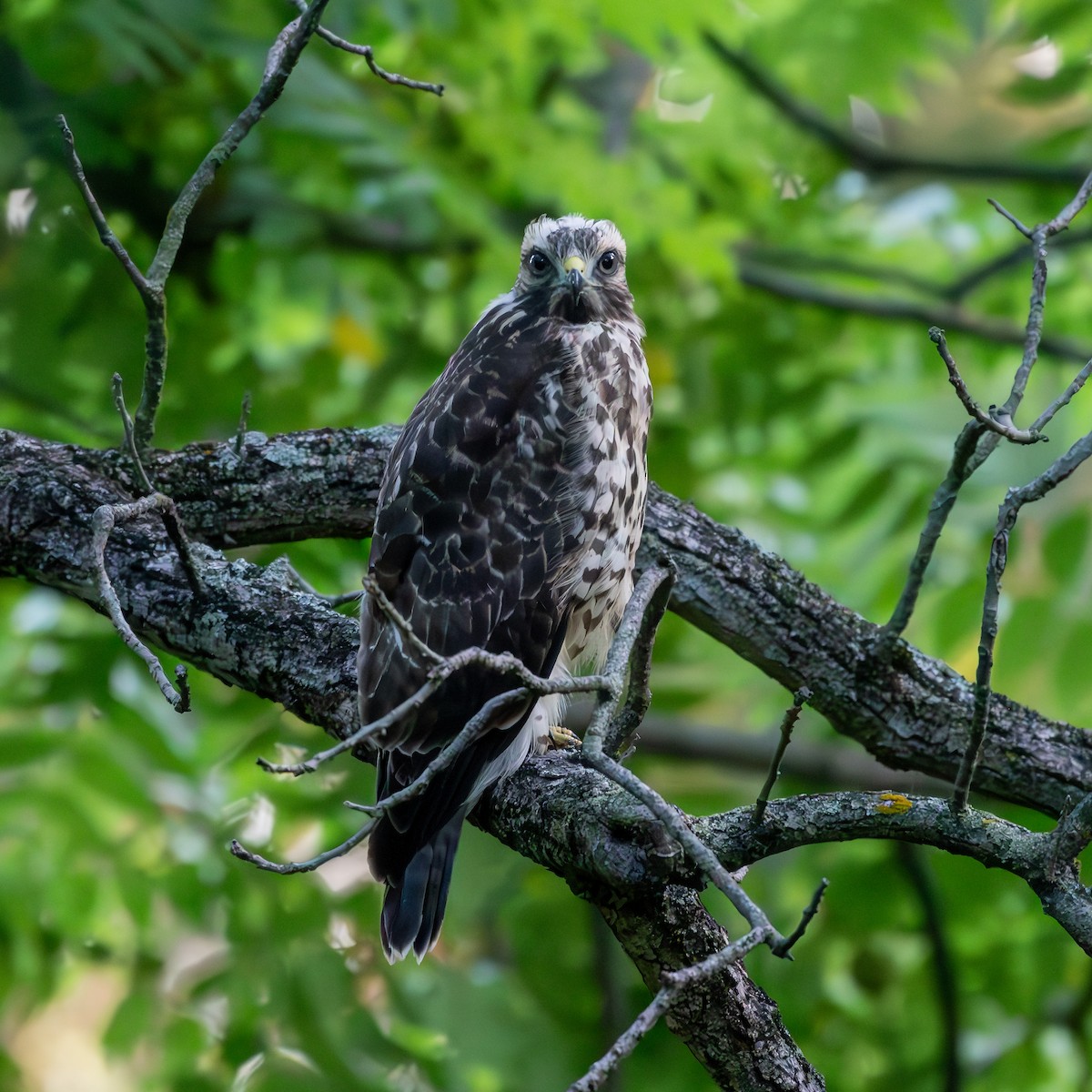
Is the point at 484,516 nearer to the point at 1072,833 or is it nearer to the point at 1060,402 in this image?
the point at 1060,402

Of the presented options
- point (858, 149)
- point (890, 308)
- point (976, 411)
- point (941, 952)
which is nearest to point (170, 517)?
point (976, 411)

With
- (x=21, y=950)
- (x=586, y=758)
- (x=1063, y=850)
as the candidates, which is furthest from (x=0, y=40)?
(x=1063, y=850)

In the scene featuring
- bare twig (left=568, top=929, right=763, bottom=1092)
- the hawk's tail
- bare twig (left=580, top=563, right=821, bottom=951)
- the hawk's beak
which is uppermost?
the hawk's beak

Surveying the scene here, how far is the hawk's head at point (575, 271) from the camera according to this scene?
3.61 meters

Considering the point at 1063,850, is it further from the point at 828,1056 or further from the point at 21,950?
the point at 21,950

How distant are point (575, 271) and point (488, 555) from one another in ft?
3.17

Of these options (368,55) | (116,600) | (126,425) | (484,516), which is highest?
(368,55)

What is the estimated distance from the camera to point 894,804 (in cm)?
210

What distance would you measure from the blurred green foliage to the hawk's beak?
1067 millimetres

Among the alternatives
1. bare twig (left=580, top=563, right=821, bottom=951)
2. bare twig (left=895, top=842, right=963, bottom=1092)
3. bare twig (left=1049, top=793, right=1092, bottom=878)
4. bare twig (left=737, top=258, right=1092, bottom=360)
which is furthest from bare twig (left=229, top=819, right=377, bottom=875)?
bare twig (left=737, top=258, right=1092, bottom=360)

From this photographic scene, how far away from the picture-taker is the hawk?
285cm

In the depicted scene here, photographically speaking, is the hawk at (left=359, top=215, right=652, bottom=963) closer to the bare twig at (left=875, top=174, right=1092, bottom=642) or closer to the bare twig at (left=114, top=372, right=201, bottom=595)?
the bare twig at (left=114, top=372, right=201, bottom=595)

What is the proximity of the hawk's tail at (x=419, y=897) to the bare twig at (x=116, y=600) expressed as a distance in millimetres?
858

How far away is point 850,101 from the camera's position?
19.2ft
